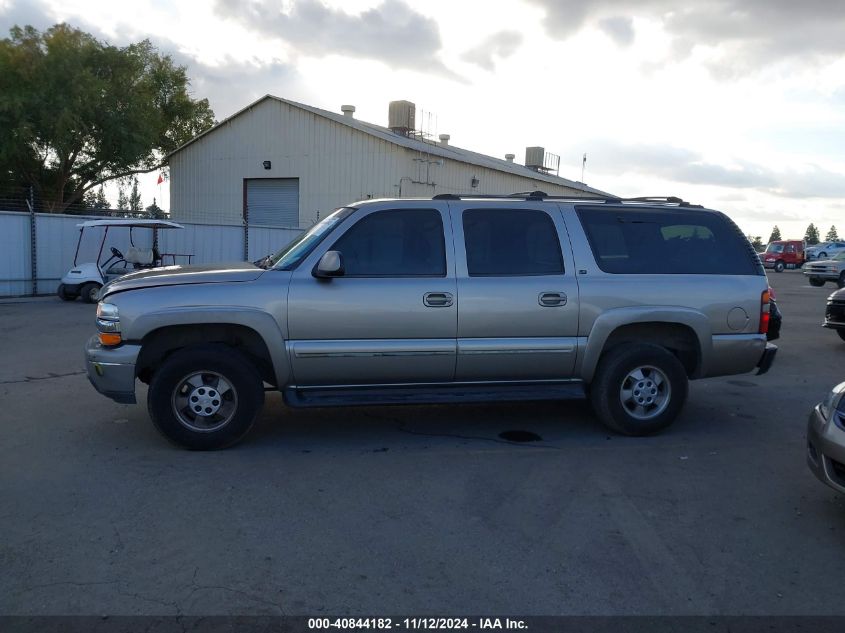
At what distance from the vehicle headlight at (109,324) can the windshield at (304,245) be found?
125cm

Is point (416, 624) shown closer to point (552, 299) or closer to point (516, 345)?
point (516, 345)

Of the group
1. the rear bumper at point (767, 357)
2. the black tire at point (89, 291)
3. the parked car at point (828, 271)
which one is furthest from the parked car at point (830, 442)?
the parked car at point (828, 271)

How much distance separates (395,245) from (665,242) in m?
2.42

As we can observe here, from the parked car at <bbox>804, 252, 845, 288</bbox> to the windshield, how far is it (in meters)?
27.0

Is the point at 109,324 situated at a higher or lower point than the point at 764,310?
lower

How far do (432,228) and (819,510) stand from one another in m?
3.43

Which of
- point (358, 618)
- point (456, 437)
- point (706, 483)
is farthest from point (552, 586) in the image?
point (456, 437)

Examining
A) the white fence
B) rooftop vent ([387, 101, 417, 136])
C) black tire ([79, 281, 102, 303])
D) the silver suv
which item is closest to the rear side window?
the silver suv

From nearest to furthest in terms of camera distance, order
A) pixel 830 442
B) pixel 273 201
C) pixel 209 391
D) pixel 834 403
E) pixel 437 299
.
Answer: pixel 830 442 < pixel 834 403 < pixel 209 391 < pixel 437 299 < pixel 273 201

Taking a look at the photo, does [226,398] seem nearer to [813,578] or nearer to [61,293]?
[813,578]

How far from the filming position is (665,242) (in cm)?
642

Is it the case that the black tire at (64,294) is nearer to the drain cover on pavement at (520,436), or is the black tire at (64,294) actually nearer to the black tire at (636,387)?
the drain cover on pavement at (520,436)

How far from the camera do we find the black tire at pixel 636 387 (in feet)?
20.2

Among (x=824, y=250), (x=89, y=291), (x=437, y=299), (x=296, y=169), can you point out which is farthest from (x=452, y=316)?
(x=824, y=250)
